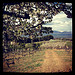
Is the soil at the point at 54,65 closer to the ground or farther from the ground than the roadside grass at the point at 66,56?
closer to the ground

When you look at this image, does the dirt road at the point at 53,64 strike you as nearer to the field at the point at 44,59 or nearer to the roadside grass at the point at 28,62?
the field at the point at 44,59

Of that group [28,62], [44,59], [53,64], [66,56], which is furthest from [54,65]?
[28,62]

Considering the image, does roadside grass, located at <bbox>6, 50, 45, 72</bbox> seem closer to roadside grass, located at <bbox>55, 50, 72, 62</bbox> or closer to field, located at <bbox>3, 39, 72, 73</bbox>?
field, located at <bbox>3, 39, 72, 73</bbox>

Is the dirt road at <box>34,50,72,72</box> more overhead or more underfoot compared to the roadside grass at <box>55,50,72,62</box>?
more underfoot

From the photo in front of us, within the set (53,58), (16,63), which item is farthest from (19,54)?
(53,58)

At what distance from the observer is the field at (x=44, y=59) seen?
129 inches

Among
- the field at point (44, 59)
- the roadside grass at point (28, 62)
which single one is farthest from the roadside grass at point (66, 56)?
the roadside grass at point (28, 62)

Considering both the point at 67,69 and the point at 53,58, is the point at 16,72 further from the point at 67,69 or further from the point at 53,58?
the point at 67,69

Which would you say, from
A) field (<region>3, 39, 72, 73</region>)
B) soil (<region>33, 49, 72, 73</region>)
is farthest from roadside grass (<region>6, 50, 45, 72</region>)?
soil (<region>33, 49, 72, 73</region>)

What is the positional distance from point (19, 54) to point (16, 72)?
2.36ft

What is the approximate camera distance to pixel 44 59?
336 centimetres

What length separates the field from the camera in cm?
329

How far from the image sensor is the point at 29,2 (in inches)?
130

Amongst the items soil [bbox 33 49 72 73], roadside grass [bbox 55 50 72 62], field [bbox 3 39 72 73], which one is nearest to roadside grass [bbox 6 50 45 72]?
field [bbox 3 39 72 73]
